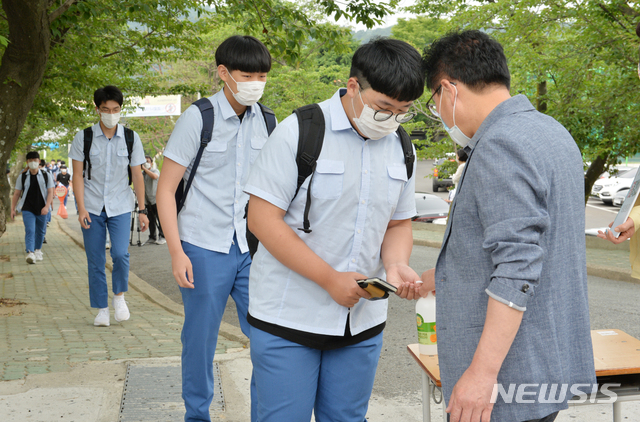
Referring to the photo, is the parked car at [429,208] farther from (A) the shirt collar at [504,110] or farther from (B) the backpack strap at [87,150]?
(A) the shirt collar at [504,110]

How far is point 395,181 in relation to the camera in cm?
229

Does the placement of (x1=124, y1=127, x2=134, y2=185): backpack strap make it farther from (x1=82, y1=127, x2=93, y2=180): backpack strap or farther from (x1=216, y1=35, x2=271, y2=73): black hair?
(x1=216, y1=35, x2=271, y2=73): black hair

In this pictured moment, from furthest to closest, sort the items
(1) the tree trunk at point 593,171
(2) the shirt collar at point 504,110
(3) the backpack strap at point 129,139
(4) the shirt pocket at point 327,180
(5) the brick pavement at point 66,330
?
(1) the tree trunk at point 593,171 < (3) the backpack strap at point 129,139 < (5) the brick pavement at point 66,330 < (4) the shirt pocket at point 327,180 < (2) the shirt collar at point 504,110

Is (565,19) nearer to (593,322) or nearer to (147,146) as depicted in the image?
(593,322)

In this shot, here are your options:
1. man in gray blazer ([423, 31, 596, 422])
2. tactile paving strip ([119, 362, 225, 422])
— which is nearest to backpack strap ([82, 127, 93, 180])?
tactile paving strip ([119, 362, 225, 422])

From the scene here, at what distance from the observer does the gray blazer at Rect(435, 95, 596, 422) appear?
5.02ft

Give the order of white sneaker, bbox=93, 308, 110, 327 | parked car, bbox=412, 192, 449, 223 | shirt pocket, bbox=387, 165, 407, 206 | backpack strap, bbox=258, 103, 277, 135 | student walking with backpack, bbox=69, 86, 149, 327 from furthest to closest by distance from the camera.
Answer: parked car, bbox=412, 192, 449, 223 → white sneaker, bbox=93, 308, 110, 327 → student walking with backpack, bbox=69, 86, 149, 327 → backpack strap, bbox=258, 103, 277, 135 → shirt pocket, bbox=387, 165, 407, 206

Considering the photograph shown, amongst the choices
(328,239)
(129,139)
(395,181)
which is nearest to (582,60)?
(129,139)

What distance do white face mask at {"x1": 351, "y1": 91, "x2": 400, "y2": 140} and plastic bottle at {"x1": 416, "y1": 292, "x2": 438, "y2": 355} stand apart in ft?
2.78

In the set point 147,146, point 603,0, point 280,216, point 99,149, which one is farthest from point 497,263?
point 147,146

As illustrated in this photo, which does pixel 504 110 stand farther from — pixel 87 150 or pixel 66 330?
pixel 66 330

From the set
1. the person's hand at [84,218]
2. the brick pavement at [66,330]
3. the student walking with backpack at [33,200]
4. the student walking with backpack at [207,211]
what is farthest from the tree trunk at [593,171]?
the student walking with backpack at [207,211]

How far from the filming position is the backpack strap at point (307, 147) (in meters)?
2.11

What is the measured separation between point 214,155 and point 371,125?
1.27 metres
